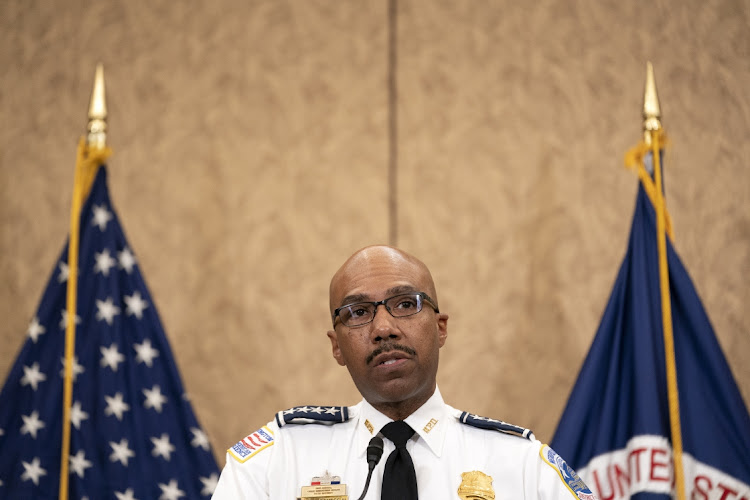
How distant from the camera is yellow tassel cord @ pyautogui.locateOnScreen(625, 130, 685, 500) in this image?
2274 mm

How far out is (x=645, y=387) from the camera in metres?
2.38

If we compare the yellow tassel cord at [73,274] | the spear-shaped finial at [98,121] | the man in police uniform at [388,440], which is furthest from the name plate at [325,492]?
the spear-shaped finial at [98,121]

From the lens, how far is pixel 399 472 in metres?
1.66

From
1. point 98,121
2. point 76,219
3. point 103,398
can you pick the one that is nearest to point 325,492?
point 103,398

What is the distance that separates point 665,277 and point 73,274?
1818 mm

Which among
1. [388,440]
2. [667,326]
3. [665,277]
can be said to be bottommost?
[388,440]

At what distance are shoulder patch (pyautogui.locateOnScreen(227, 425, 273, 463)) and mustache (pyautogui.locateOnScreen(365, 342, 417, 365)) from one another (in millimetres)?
301

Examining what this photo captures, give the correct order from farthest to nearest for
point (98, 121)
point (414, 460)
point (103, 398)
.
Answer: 1. point (98, 121)
2. point (103, 398)
3. point (414, 460)

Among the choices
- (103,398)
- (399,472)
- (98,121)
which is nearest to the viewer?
(399,472)

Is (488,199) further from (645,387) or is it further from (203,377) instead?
(203,377)

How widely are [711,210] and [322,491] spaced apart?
1.98 metres

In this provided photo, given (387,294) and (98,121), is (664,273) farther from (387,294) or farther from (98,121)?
(98,121)

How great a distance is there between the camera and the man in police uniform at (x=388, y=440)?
5.64 feet

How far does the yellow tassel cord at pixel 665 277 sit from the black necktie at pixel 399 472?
96 centimetres
